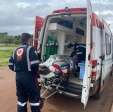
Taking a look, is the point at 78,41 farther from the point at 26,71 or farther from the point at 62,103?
the point at 26,71

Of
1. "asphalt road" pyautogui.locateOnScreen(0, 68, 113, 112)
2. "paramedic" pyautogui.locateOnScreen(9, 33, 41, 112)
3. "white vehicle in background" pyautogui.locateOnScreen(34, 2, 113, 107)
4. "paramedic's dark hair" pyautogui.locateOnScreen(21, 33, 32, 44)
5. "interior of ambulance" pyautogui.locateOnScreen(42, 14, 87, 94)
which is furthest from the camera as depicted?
"interior of ambulance" pyautogui.locateOnScreen(42, 14, 87, 94)

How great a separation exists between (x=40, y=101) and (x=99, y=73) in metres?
2.38

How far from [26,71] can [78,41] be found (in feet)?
15.6

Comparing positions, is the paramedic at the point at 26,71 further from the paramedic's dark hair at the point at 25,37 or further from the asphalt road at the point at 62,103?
the asphalt road at the point at 62,103

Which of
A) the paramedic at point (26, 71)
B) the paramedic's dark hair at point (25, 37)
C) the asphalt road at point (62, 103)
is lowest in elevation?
the asphalt road at point (62, 103)

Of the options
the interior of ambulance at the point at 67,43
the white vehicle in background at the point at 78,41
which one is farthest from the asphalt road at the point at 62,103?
the interior of ambulance at the point at 67,43

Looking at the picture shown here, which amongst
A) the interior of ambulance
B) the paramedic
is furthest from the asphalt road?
the paramedic

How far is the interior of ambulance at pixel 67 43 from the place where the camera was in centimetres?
988

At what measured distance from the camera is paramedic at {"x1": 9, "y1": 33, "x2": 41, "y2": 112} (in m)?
7.48

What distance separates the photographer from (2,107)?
9.11m

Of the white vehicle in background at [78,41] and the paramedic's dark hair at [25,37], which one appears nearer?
the paramedic's dark hair at [25,37]

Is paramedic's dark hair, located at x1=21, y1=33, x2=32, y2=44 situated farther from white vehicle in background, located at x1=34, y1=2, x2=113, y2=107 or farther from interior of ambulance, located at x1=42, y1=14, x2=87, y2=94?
interior of ambulance, located at x1=42, y1=14, x2=87, y2=94

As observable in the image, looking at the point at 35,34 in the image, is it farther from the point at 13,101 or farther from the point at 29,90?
the point at 29,90

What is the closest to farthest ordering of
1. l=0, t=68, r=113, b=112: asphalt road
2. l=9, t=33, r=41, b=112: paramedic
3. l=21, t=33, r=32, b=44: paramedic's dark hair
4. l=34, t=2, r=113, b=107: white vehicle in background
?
l=9, t=33, r=41, b=112: paramedic < l=21, t=33, r=32, b=44: paramedic's dark hair < l=34, t=2, r=113, b=107: white vehicle in background < l=0, t=68, r=113, b=112: asphalt road
